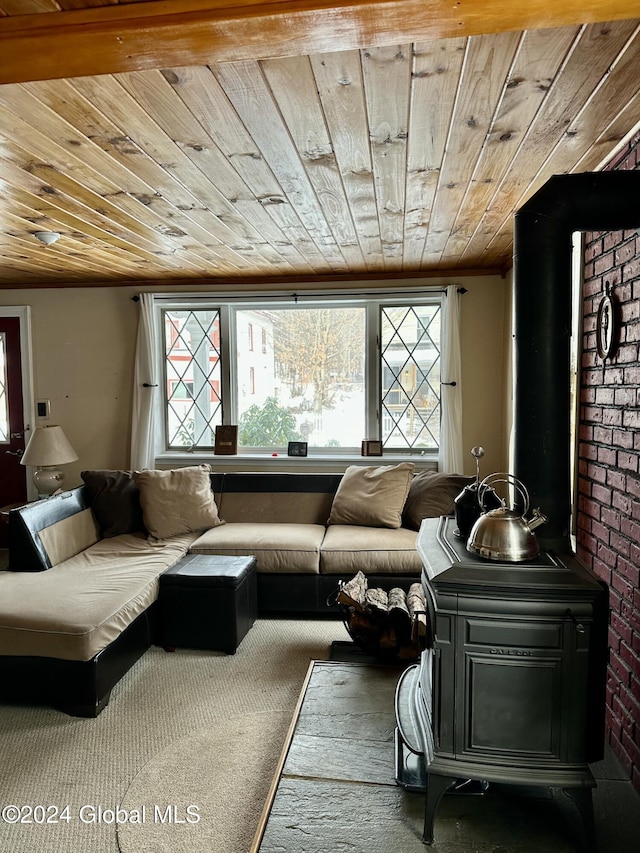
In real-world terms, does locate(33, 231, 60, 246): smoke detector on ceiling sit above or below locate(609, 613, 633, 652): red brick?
above

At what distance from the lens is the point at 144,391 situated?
4.79m

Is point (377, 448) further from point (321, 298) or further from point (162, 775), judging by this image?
point (162, 775)

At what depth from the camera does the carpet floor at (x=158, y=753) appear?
197cm

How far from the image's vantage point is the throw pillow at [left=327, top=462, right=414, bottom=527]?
400cm

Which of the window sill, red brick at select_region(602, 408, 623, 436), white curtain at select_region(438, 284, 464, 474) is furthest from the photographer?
the window sill

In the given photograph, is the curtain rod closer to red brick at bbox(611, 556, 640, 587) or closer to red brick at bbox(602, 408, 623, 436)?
red brick at bbox(602, 408, 623, 436)

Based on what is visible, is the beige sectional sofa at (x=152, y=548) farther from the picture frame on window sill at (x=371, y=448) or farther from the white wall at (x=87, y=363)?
the white wall at (x=87, y=363)

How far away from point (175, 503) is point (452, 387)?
7.13ft

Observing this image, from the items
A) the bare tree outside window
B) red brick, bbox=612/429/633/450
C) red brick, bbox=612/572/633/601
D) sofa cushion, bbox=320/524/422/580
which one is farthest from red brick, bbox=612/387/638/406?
the bare tree outside window

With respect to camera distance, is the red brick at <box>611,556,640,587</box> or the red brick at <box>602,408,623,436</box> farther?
the red brick at <box>602,408,623,436</box>

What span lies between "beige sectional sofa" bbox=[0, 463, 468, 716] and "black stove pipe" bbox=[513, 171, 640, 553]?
1672 millimetres

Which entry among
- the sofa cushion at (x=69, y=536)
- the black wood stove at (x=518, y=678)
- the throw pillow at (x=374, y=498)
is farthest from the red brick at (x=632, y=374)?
the sofa cushion at (x=69, y=536)

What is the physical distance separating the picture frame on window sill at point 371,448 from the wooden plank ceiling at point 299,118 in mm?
1768

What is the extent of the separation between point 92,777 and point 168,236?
2631 millimetres
